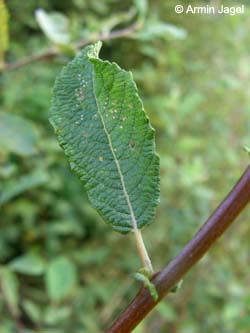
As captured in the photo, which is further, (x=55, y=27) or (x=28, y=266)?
(x=28, y=266)

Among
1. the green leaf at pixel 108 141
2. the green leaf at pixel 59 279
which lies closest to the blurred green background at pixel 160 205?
the green leaf at pixel 59 279

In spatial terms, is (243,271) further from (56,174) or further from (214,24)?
(214,24)

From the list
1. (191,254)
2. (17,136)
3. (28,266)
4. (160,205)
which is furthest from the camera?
(160,205)

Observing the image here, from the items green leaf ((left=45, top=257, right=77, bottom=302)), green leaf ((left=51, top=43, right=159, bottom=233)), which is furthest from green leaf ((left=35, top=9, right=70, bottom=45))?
green leaf ((left=45, top=257, right=77, bottom=302))

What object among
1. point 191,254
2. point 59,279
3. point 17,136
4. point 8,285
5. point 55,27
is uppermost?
point 191,254

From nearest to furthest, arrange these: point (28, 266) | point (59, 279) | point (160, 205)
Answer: point (28, 266) < point (59, 279) < point (160, 205)

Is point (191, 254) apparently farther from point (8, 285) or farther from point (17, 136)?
point (8, 285)

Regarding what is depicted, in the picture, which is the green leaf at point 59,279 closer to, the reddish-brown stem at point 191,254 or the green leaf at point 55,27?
the green leaf at point 55,27

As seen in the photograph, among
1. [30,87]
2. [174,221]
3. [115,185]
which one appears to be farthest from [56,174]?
[115,185]

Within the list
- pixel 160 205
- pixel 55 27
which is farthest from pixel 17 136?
pixel 160 205
